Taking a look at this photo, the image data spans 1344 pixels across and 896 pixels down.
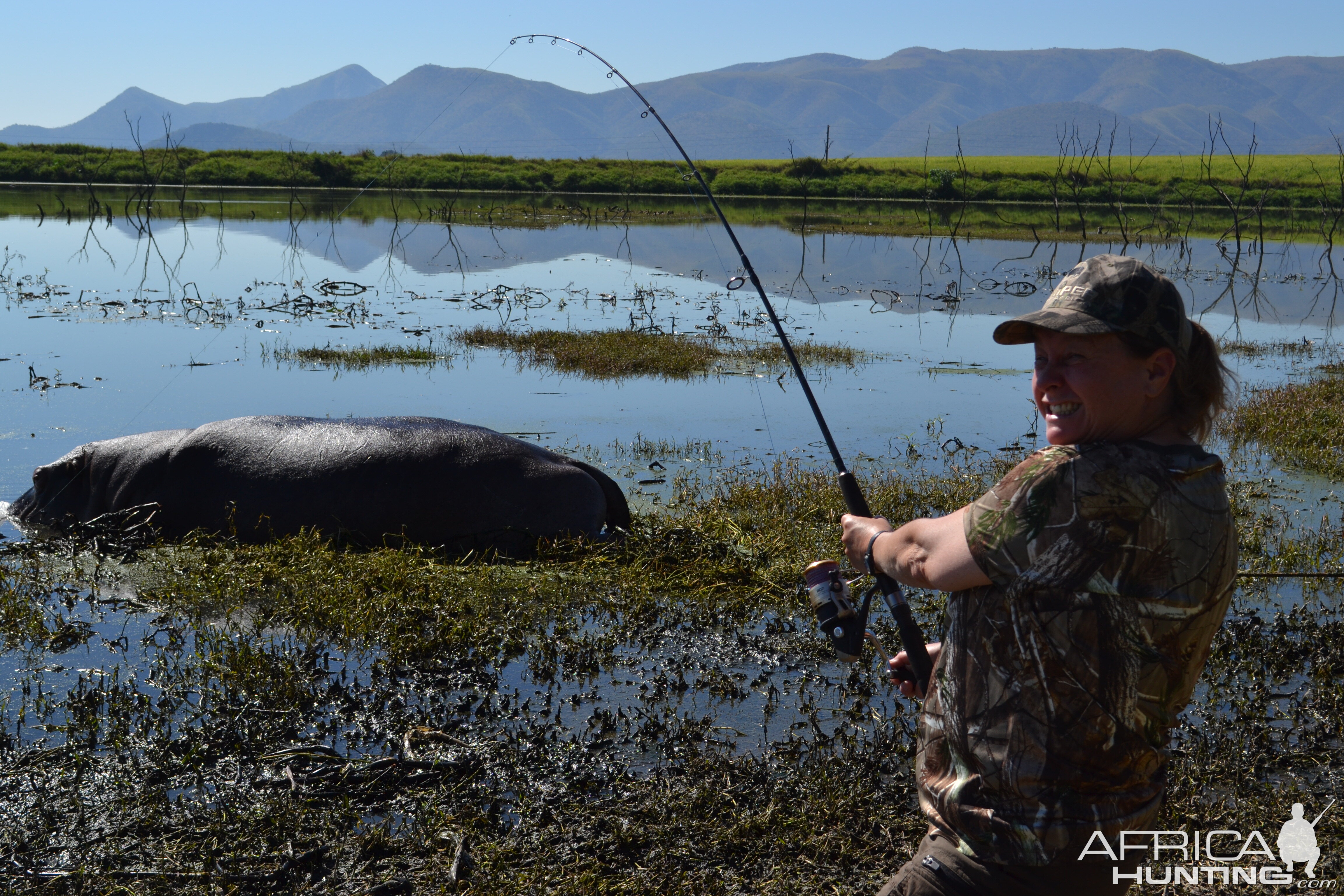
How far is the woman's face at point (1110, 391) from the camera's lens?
2.52m

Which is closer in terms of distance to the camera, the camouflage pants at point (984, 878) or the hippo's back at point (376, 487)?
the camouflage pants at point (984, 878)

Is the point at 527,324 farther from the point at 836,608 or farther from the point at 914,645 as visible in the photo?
the point at 914,645

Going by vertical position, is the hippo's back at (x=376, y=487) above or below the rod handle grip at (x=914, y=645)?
below

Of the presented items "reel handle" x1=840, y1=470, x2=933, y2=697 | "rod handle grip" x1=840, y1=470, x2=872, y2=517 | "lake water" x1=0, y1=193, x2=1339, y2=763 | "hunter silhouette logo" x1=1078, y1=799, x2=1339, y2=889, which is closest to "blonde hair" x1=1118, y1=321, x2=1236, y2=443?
"reel handle" x1=840, y1=470, x2=933, y2=697

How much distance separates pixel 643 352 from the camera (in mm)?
16047

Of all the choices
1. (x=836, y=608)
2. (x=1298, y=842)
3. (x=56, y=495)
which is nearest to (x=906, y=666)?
(x=836, y=608)

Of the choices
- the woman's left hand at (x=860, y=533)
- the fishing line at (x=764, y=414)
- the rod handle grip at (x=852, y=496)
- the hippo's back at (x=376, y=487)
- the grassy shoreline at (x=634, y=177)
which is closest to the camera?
the woman's left hand at (x=860, y=533)

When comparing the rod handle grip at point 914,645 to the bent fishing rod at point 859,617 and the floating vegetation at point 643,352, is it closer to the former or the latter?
the bent fishing rod at point 859,617

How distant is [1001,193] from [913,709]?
58416mm

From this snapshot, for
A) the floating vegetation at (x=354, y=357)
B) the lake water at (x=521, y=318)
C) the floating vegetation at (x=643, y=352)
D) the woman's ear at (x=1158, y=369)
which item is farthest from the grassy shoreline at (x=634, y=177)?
the woman's ear at (x=1158, y=369)

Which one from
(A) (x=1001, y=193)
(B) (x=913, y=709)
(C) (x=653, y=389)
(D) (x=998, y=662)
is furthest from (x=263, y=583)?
(A) (x=1001, y=193)

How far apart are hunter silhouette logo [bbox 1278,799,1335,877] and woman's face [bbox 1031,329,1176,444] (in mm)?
2410

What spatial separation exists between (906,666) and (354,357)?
1340 cm

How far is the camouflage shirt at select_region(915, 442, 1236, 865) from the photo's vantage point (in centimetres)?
238
